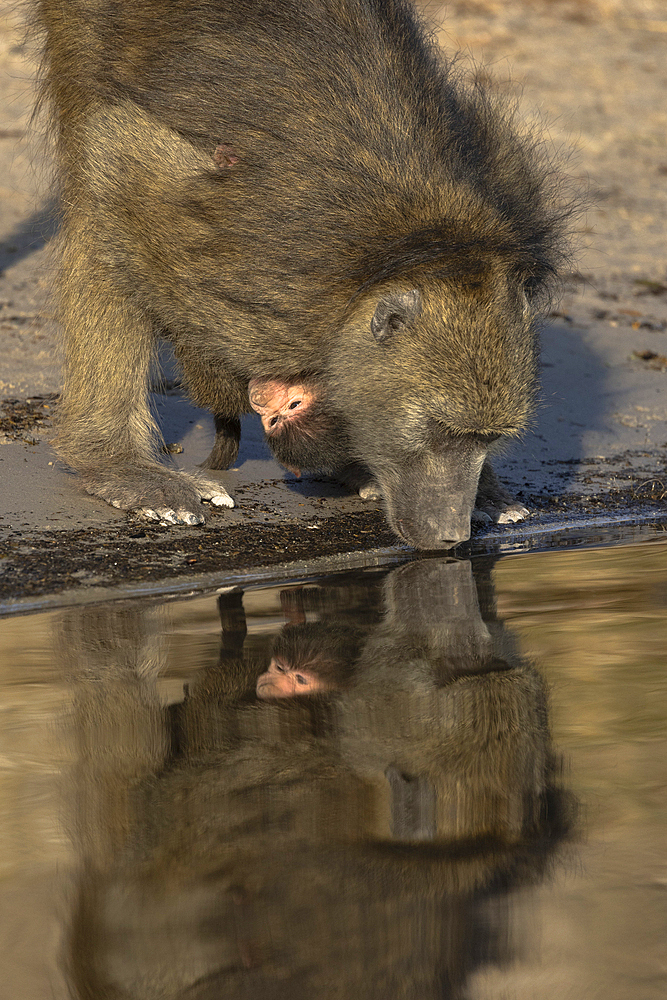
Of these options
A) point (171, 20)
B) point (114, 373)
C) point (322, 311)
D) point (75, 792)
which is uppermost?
point (171, 20)

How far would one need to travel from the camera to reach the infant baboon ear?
166 inches

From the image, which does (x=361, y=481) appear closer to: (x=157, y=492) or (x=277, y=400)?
(x=277, y=400)

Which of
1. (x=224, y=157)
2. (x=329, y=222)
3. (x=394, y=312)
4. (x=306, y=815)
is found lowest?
(x=306, y=815)

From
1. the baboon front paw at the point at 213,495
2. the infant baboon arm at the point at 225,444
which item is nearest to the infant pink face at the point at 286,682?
the baboon front paw at the point at 213,495

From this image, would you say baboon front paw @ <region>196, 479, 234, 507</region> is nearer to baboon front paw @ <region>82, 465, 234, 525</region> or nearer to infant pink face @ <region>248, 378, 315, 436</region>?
baboon front paw @ <region>82, 465, 234, 525</region>

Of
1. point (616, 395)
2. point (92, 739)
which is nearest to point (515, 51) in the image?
point (616, 395)

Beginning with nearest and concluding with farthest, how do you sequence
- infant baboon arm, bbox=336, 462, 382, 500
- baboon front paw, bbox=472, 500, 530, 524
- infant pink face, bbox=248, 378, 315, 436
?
infant pink face, bbox=248, 378, 315, 436 → baboon front paw, bbox=472, 500, 530, 524 → infant baboon arm, bbox=336, 462, 382, 500

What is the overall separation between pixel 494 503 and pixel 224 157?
6.48 feet

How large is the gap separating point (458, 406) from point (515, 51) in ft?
36.6

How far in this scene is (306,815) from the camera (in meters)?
2.59

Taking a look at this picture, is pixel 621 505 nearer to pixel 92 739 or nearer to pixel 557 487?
pixel 557 487

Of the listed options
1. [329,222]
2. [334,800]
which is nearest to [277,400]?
[329,222]

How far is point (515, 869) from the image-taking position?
243 cm

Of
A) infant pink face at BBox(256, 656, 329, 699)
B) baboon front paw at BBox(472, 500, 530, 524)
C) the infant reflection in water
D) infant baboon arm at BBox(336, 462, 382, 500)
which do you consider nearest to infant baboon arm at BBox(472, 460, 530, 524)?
baboon front paw at BBox(472, 500, 530, 524)
